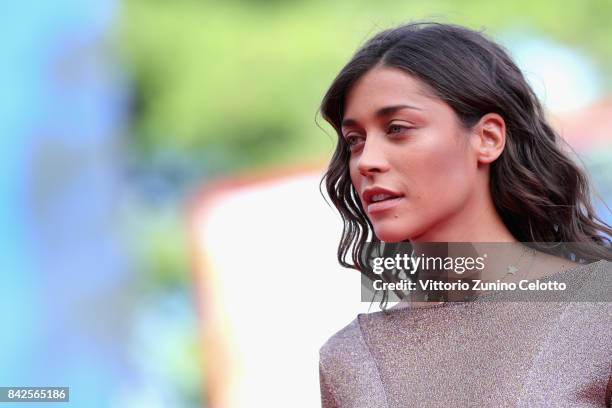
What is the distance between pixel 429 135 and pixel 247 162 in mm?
1885

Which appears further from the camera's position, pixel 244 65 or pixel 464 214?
pixel 244 65

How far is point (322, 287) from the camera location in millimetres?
3172

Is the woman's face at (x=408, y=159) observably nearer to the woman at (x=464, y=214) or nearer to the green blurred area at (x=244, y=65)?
the woman at (x=464, y=214)

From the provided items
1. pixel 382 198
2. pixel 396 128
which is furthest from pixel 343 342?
pixel 396 128

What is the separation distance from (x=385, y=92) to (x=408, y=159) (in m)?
0.14

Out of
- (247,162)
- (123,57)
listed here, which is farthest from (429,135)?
(123,57)

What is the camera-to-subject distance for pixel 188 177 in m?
3.65

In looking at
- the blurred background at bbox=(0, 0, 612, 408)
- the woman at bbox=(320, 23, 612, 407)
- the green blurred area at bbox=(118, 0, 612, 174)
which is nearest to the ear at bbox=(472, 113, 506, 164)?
the woman at bbox=(320, 23, 612, 407)

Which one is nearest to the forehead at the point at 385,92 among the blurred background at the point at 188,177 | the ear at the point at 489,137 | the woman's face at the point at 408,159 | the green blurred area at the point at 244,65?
the woman's face at the point at 408,159

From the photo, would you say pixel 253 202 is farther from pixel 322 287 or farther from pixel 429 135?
pixel 429 135

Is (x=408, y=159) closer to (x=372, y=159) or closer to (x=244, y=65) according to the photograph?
(x=372, y=159)

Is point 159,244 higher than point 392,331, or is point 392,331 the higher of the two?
point 159,244

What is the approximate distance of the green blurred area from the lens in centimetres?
365

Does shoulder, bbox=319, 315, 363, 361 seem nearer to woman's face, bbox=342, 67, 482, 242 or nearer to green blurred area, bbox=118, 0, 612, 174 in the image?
woman's face, bbox=342, 67, 482, 242
